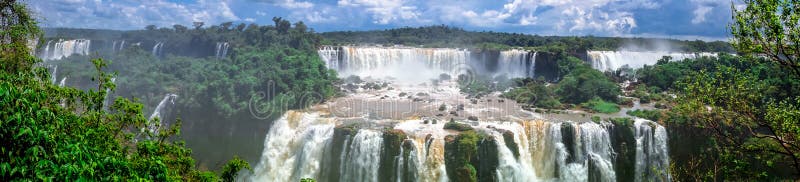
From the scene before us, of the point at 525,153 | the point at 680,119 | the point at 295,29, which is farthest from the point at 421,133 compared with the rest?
the point at 295,29

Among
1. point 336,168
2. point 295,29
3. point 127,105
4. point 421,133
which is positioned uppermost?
point 295,29

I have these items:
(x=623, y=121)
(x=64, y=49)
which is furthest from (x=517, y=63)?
(x=64, y=49)

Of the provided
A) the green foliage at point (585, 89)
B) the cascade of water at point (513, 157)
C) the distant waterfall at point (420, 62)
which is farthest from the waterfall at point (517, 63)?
the cascade of water at point (513, 157)

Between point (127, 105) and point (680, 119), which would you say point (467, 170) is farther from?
point (127, 105)

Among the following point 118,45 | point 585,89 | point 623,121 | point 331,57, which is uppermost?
point 118,45

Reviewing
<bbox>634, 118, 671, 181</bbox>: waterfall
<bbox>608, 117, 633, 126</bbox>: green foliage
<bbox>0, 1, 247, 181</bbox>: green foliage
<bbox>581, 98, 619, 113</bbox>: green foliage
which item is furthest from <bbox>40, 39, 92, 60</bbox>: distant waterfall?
<bbox>634, 118, 671, 181</bbox>: waterfall

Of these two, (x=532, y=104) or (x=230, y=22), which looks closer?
(x=532, y=104)

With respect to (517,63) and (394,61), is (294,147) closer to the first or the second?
(394,61)
